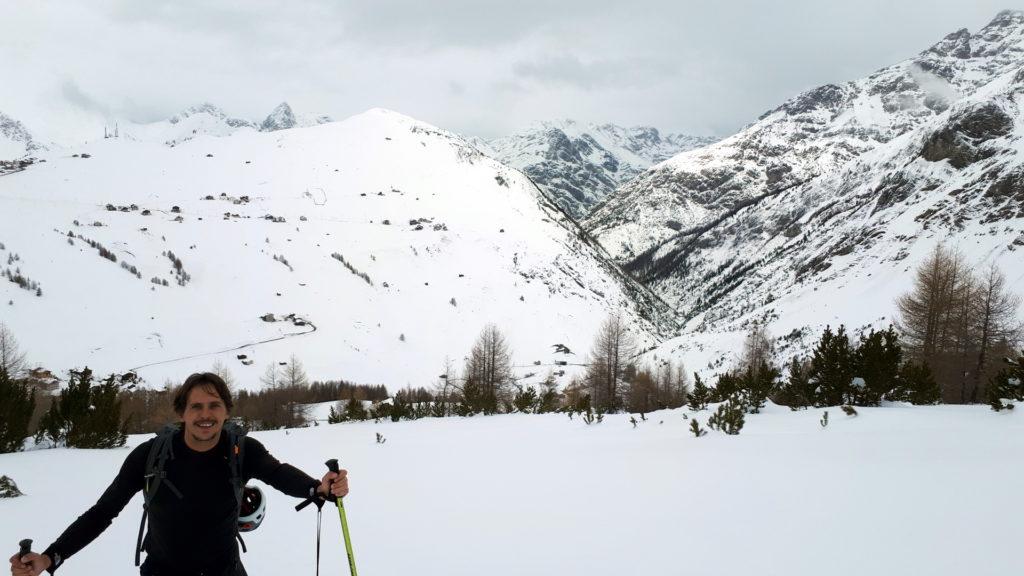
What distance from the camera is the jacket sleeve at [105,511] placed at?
10.2 feet

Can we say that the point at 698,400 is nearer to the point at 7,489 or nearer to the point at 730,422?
the point at 730,422

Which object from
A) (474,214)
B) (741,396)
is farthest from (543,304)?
(741,396)

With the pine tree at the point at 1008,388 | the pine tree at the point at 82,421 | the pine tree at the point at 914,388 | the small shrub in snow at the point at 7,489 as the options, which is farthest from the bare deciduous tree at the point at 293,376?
the pine tree at the point at 1008,388

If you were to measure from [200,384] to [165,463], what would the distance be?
55cm

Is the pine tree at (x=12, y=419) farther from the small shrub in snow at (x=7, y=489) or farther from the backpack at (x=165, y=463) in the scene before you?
the backpack at (x=165, y=463)

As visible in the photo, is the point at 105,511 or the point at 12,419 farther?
the point at 12,419

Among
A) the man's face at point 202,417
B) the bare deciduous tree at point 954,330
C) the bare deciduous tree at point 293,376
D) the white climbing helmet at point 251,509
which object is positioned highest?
the bare deciduous tree at point 954,330

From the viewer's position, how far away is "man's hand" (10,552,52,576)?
2916mm

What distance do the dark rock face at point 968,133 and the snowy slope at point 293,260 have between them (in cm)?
9331

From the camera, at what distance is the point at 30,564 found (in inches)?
117

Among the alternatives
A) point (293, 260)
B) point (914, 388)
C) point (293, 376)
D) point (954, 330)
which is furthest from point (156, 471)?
point (293, 260)

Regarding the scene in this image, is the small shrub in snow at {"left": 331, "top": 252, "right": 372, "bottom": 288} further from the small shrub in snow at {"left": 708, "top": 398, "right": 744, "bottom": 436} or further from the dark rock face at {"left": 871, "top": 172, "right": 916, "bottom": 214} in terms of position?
the dark rock face at {"left": 871, "top": 172, "right": 916, "bottom": 214}

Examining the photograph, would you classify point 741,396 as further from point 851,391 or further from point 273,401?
point 273,401

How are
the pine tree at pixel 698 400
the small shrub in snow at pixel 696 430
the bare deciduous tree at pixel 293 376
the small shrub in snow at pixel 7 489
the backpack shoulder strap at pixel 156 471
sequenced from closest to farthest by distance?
the backpack shoulder strap at pixel 156 471, the small shrub in snow at pixel 7 489, the small shrub in snow at pixel 696 430, the pine tree at pixel 698 400, the bare deciduous tree at pixel 293 376
